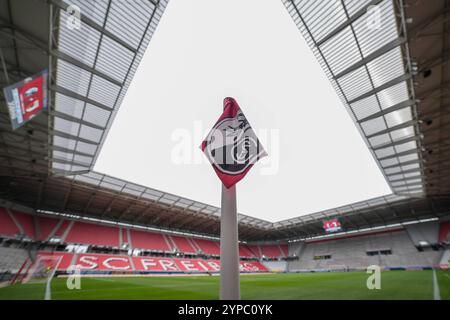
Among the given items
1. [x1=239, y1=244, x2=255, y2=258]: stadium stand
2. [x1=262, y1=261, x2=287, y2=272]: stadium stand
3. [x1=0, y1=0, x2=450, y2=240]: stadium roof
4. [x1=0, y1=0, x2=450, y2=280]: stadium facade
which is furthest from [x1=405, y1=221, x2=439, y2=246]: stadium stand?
[x1=239, y1=244, x2=255, y2=258]: stadium stand

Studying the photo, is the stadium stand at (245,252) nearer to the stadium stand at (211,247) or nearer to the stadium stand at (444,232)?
the stadium stand at (211,247)

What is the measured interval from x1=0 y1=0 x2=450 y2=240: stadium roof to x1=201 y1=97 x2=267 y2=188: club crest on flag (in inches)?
425

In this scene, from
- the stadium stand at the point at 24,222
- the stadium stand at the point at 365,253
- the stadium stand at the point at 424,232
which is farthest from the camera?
the stadium stand at the point at 365,253

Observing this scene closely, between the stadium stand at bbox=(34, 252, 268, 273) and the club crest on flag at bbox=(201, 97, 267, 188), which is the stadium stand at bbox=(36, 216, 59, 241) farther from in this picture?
the club crest on flag at bbox=(201, 97, 267, 188)

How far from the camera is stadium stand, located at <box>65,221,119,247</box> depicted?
112 ft

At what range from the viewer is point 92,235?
3597 centimetres

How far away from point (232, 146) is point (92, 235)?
39836 mm

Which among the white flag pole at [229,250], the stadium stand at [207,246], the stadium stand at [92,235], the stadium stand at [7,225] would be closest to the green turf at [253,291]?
the white flag pole at [229,250]

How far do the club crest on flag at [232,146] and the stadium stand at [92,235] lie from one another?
125ft

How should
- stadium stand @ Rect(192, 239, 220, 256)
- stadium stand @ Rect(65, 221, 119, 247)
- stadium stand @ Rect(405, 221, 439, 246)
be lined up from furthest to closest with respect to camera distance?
1. stadium stand @ Rect(192, 239, 220, 256)
2. stadium stand @ Rect(405, 221, 439, 246)
3. stadium stand @ Rect(65, 221, 119, 247)

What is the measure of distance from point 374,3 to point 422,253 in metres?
46.9

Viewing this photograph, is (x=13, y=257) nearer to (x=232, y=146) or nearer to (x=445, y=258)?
(x=232, y=146)

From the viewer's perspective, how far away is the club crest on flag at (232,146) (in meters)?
4.50
